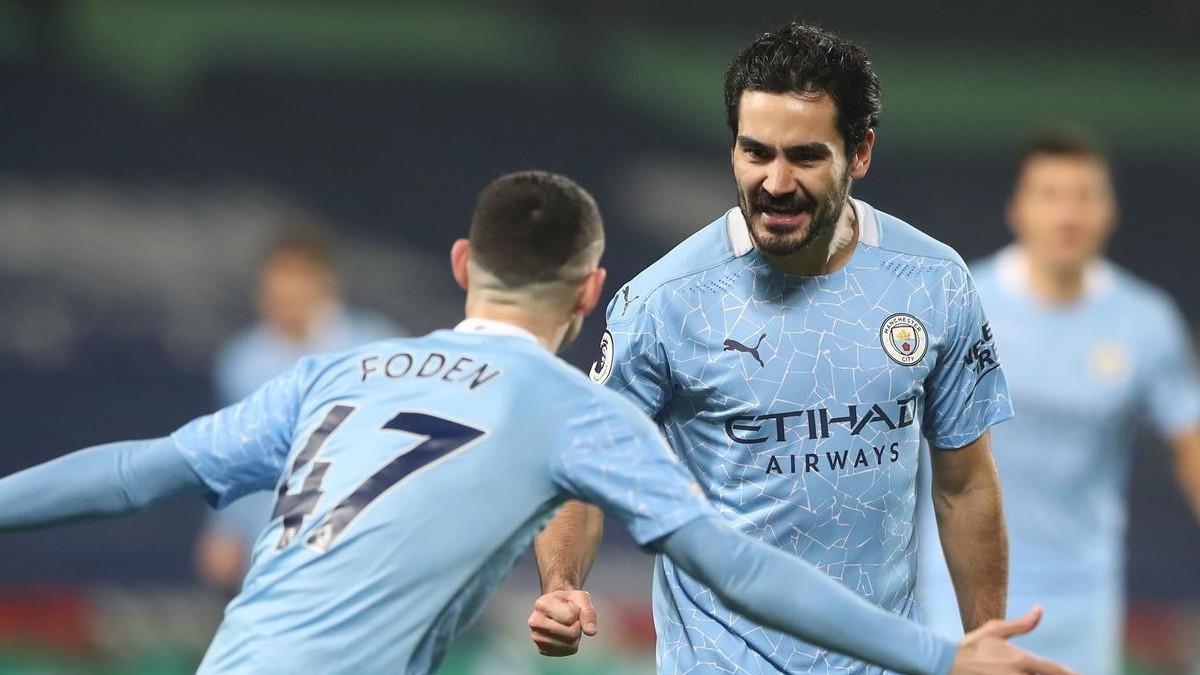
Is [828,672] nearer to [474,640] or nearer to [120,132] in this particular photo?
[474,640]

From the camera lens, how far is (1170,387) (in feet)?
21.6

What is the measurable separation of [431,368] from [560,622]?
624 millimetres

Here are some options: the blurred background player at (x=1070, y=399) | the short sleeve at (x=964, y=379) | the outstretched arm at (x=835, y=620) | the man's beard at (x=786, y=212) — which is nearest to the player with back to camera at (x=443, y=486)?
the outstretched arm at (x=835, y=620)

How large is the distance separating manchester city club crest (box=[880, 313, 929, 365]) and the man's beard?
0.27m

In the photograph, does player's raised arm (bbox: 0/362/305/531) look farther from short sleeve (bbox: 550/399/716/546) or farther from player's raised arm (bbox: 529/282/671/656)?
player's raised arm (bbox: 529/282/671/656)

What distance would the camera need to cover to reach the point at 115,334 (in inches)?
388

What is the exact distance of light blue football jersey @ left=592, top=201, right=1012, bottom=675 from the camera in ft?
12.6

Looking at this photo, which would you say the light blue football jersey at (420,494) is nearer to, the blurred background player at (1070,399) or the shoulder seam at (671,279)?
the shoulder seam at (671,279)

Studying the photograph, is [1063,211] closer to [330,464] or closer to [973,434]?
[973,434]

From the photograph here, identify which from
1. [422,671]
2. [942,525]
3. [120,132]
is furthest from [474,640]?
[422,671]

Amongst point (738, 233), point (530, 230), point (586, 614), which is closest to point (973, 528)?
point (738, 233)

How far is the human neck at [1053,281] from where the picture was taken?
671 centimetres

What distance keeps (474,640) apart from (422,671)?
5268mm

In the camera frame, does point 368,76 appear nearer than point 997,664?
No
